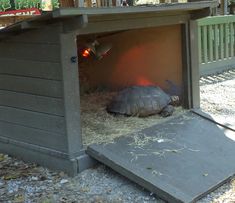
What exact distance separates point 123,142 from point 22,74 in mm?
1311

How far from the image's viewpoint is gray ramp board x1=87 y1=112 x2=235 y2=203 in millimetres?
4129

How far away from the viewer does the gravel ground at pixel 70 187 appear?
4.17 m

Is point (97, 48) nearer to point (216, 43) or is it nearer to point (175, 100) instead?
point (175, 100)

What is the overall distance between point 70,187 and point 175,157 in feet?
3.63

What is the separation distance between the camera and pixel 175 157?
467 centimetres

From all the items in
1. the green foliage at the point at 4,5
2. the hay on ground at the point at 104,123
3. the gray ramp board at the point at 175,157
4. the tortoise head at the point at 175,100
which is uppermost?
the green foliage at the point at 4,5

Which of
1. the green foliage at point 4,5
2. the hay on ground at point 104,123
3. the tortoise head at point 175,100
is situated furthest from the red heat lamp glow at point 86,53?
the green foliage at point 4,5

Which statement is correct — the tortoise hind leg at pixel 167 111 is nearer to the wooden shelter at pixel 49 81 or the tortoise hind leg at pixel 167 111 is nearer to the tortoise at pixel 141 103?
the tortoise at pixel 141 103

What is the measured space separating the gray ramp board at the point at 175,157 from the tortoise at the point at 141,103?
1.19 feet

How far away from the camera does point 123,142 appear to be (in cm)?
494

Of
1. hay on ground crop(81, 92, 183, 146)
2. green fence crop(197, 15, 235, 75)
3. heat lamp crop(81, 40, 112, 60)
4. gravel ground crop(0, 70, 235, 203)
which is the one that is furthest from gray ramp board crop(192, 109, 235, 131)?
green fence crop(197, 15, 235, 75)

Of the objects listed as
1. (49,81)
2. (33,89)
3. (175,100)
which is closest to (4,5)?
(175,100)

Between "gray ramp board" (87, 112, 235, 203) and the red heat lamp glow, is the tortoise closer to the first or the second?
"gray ramp board" (87, 112, 235, 203)

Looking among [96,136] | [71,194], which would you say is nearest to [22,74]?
[96,136]
